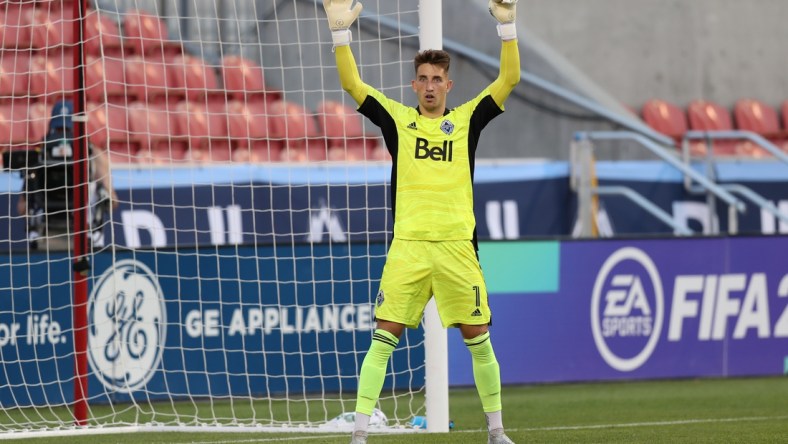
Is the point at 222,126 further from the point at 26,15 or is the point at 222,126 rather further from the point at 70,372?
the point at 70,372

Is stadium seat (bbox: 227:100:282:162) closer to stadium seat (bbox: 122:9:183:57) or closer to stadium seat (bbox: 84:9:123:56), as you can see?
stadium seat (bbox: 122:9:183:57)

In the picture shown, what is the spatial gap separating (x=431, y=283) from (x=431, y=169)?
569 mm

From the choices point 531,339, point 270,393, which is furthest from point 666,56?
point 270,393

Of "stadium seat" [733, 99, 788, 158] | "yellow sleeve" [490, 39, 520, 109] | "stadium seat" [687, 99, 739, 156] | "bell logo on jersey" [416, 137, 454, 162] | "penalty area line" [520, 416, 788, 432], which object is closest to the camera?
"bell logo on jersey" [416, 137, 454, 162]

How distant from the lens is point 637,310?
11.7m

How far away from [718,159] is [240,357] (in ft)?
24.5

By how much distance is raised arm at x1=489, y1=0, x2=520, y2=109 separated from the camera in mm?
6770

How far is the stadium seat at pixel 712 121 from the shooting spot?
18266mm

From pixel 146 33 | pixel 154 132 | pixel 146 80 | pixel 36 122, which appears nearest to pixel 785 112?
pixel 146 80

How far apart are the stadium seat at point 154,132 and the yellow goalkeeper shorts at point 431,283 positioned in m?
6.67

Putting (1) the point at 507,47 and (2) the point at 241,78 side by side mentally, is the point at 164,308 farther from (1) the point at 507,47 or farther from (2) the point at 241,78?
(1) the point at 507,47

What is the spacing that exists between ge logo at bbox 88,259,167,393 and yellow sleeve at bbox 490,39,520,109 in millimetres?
3991

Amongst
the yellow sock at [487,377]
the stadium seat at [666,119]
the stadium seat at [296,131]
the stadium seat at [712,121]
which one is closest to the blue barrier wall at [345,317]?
the yellow sock at [487,377]

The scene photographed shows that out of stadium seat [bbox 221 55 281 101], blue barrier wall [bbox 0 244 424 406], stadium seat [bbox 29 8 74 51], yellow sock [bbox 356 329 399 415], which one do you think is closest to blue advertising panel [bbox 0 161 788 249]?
blue barrier wall [bbox 0 244 424 406]
